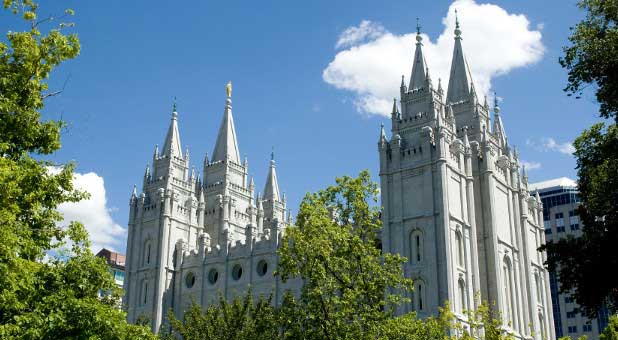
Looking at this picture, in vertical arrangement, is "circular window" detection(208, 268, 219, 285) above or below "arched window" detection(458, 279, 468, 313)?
above

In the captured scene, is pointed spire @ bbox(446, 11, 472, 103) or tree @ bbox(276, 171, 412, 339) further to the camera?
pointed spire @ bbox(446, 11, 472, 103)

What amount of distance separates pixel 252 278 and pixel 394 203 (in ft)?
50.7

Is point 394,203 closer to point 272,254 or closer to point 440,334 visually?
point 272,254

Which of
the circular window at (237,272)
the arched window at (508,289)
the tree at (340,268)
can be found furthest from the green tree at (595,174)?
the circular window at (237,272)

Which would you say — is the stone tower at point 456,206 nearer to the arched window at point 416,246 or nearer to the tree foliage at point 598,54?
the arched window at point 416,246

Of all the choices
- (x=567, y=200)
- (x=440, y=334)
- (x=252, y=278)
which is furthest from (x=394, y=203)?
(x=567, y=200)

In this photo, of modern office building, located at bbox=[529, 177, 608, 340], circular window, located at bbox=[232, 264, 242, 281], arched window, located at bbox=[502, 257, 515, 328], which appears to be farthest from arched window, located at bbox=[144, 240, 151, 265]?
modern office building, located at bbox=[529, 177, 608, 340]

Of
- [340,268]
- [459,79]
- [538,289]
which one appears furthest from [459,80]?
[340,268]

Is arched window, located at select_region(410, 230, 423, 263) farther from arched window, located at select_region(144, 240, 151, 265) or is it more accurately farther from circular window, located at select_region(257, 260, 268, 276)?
arched window, located at select_region(144, 240, 151, 265)

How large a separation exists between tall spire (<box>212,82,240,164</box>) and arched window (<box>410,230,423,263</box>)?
28385mm

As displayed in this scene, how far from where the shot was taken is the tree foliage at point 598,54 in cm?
2045

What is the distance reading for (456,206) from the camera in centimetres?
4972

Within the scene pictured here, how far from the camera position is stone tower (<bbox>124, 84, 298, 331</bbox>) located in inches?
2363

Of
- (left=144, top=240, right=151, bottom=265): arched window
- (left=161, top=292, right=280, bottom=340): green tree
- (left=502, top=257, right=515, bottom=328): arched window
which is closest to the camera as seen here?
(left=161, top=292, right=280, bottom=340): green tree
